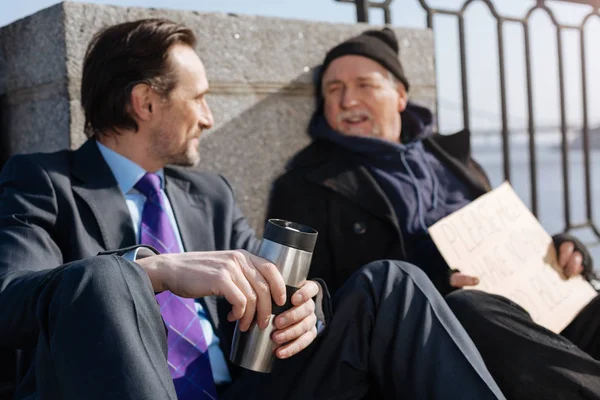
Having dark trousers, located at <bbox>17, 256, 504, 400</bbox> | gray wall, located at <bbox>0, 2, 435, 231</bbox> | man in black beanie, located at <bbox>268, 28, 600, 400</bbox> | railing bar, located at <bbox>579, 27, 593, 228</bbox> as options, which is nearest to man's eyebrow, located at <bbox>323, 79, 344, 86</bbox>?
man in black beanie, located at <bbox>268, 28, 600, 400</bbox>

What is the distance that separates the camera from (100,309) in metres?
1.46

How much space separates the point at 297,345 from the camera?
1845 millimetres

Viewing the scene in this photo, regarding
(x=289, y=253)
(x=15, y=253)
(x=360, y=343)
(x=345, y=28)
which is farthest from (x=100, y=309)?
(x=345, y=28)

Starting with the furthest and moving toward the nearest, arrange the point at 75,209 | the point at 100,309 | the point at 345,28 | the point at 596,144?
the point at 596,144 < the point at 345,28 < the point at 75,209 < the point at 100,309

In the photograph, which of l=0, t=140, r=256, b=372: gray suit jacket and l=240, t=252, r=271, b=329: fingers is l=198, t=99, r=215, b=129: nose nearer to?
Answer: l=0, t=140, r=256, b=372: gray suit jacket

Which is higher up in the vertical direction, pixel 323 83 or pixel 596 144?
pixel 323 83

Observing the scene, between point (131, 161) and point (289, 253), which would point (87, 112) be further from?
point (289, 253)

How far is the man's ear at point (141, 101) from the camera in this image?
8.27 ft

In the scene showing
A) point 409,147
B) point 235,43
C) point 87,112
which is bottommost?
point 409,147

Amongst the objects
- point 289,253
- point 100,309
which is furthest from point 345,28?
point 100,309

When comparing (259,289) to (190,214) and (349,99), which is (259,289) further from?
(349,99)

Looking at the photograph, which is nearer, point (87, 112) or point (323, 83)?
point (87, 112)

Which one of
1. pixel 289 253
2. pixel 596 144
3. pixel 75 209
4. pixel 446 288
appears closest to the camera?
pixel 289 253

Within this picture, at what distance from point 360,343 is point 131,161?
1.02 meters
